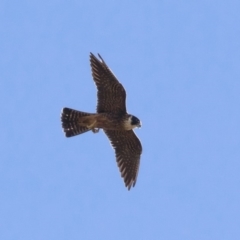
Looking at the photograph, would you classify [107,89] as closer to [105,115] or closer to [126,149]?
[105,115]

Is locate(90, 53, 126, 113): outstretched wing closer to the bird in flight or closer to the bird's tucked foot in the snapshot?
the bird in flight

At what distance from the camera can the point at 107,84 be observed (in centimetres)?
2153

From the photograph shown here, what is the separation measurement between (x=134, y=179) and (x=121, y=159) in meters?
0.56

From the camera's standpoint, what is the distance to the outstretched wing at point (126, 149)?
2223cm

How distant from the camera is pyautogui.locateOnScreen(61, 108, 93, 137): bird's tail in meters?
21.8

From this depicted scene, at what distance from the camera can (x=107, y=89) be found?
2156 cm

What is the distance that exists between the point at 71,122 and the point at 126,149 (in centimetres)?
144

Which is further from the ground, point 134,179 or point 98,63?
point 98,63

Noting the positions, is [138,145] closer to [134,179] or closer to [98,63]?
[134,179]

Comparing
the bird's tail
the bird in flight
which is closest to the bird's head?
the bird in flight

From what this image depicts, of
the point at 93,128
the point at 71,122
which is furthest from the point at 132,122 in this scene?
the point at 71,122

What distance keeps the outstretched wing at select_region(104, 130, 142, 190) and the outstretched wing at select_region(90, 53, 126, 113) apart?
0.71m

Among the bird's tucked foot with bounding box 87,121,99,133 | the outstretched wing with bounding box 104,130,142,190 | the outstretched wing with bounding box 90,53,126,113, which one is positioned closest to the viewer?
the outstretched wing with bounding box 90,53,126,113

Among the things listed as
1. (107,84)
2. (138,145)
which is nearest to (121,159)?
(138,145)
